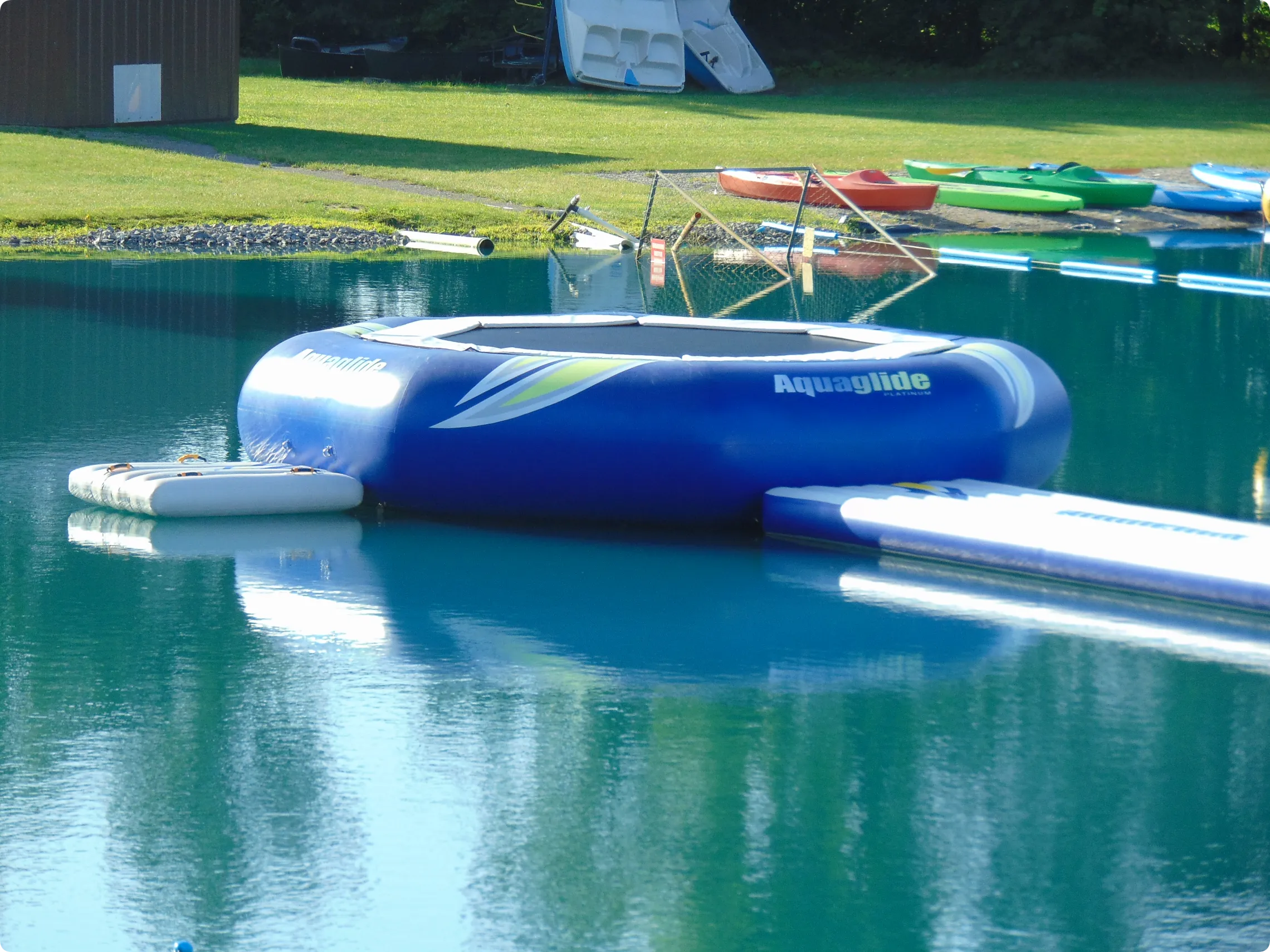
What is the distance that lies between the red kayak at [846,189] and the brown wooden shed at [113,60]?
26.7ft

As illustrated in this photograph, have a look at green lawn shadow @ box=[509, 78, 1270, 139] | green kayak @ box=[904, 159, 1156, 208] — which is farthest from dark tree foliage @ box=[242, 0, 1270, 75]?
green kayak @ box=[904, 159, 1156, 208]

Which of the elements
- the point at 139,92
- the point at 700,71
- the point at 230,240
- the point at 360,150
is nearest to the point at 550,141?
the point at 360,150

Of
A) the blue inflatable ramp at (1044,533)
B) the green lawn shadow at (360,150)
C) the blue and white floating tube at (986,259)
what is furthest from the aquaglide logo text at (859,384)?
the green lawn shadow at (360,150)

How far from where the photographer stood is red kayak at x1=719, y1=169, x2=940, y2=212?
2112cm

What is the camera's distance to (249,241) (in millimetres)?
18094

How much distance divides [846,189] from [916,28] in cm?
2377

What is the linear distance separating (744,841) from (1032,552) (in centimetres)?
273

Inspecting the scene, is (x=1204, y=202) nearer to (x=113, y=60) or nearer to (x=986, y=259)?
(x=986, y=259)

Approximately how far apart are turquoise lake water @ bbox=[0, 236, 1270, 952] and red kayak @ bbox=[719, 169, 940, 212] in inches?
494

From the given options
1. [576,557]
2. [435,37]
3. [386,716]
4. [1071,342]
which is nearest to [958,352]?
[576,557]

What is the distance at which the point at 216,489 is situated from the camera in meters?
7.62

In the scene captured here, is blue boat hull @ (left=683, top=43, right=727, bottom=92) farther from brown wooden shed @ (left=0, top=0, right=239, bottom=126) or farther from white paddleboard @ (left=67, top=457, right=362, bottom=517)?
white paddleboard @ (left=67, top=457, right=362, bottom=517)

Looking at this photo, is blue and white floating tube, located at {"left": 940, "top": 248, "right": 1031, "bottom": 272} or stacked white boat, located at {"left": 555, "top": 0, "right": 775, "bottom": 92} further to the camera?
stacked white boat, located at {"left": 555, "top": 0, "right": 775, "bottom": 92}

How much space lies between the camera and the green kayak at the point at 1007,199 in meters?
22.4
